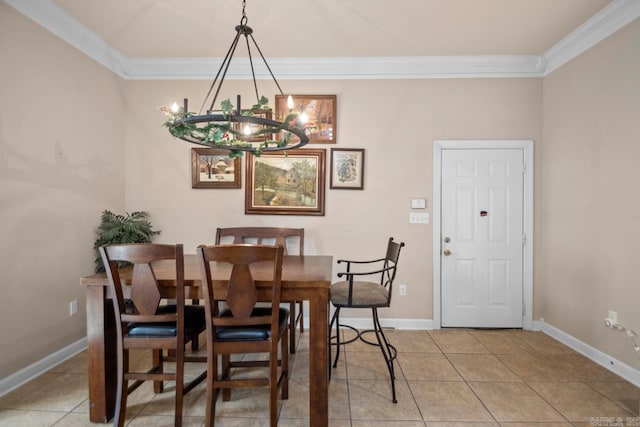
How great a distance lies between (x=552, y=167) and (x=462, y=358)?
2.15 meters

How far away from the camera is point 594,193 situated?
2.59 meters

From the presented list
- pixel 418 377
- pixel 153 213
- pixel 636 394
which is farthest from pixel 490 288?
pixel 153 213

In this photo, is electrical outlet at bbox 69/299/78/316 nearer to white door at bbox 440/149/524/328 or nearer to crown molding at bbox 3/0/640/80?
crown molding at bbox 3/0/640/80

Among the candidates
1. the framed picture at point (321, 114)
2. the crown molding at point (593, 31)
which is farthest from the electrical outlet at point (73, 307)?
the crown molding at point (593, 31)

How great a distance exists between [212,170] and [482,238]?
120 inches

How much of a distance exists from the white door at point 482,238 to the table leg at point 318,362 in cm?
200

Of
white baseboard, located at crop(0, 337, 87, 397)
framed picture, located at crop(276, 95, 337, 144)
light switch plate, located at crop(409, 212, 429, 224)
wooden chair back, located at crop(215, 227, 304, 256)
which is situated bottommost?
white baseboard, located at crop(0, 337, 87, 397)

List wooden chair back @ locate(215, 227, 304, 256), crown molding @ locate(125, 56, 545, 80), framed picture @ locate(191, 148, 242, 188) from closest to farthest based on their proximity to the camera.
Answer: wooden chair back @ locate(215, 227, 304, 256) → crown molding @ locate(125, 56, 545, 80) → framed picture @ locate(191, 148, 242, 188)

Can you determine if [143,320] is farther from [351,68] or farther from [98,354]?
[351,68]

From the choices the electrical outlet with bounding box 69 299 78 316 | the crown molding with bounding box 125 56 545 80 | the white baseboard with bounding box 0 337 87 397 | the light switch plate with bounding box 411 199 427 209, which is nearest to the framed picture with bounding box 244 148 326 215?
the crown molding with bounding box 125 56 545 80

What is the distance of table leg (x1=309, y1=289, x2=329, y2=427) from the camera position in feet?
5.65

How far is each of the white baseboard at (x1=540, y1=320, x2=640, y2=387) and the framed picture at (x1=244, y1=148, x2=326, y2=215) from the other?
266cm

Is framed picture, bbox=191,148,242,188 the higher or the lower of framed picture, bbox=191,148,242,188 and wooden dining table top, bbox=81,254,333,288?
the higher

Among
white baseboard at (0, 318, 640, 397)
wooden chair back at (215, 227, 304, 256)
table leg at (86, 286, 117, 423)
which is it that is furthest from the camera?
wooden chair back at (215, 227, 304, 256)
